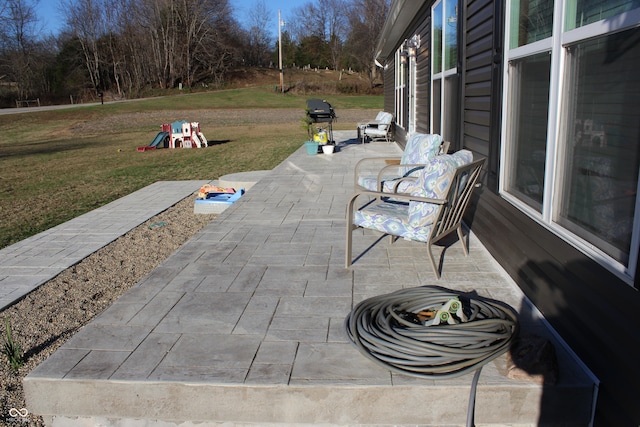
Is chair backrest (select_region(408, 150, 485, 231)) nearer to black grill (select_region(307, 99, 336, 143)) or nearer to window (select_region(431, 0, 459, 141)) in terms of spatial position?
window (select_region(431, 0, 459, 141))

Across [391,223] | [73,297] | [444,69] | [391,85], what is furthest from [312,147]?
[391,223]

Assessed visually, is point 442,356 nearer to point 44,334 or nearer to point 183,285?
point 183,285

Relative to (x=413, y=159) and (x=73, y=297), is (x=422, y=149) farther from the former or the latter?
(x=73, y=297)

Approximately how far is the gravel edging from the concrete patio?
1.45 ft

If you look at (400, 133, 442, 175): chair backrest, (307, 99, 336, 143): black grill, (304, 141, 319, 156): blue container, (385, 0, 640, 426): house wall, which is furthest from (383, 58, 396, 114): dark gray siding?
(385, 0, 640, 426): house wall

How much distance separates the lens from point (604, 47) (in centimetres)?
205

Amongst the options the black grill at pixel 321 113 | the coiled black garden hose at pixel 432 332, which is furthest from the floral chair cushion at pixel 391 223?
the black grill at pixel 321 113

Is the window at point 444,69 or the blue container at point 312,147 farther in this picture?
the blue container at point 312,147

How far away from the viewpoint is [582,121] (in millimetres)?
2270

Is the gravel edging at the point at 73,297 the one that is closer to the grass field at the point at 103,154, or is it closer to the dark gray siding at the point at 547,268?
the grass field at the point at 103,154

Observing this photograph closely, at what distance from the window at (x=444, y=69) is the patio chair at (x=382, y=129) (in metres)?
5.81

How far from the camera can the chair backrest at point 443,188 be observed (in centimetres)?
310

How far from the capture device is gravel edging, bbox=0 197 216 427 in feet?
9.14

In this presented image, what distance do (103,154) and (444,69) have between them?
11.1m
